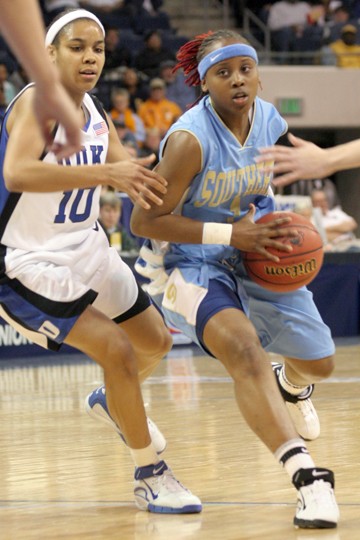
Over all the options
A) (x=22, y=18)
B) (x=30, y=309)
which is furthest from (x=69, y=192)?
(x=22, y=18)

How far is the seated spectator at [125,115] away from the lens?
13.5 m

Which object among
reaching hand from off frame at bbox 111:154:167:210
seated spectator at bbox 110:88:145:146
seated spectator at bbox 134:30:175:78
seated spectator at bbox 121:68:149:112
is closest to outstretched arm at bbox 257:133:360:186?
reaching hand from off frame at bbox 111:154:167:210

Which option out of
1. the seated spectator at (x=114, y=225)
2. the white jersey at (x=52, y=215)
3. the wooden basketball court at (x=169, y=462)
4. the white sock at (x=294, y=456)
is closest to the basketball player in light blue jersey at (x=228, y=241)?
the white sock at (x=294, y=456)

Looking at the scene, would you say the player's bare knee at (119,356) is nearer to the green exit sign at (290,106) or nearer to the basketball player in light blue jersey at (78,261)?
the basketball player in light blue jersey at (78,261)

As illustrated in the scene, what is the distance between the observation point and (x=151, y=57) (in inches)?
581

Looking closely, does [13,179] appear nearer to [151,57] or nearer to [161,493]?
[161,493]

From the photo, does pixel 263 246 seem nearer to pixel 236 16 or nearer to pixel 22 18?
pixel 22 18

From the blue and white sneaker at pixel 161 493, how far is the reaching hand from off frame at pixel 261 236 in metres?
0.87

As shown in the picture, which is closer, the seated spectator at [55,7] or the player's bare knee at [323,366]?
the player's bare knee at [323,366]

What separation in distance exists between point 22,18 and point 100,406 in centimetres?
304

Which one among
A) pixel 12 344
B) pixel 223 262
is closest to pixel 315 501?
pixel 223 262

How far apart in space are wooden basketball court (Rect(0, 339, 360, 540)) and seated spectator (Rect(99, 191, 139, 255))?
221 cm

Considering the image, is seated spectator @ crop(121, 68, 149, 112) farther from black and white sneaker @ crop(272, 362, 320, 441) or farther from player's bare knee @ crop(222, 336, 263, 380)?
player's bare knee @ crop(222, 336, 263, 380)

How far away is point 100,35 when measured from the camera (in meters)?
4.18
